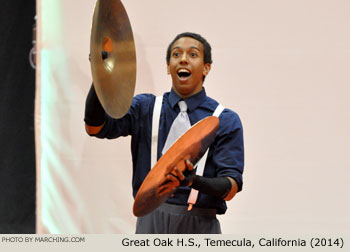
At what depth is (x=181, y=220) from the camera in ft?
5.21

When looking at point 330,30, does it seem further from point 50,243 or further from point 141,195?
point 50,243

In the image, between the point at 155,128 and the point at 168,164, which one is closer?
the point at 168,164

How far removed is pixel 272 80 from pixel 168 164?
30.6 inches

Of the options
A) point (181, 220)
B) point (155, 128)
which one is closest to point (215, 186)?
point (181, 220)

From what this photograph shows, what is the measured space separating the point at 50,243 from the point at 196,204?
1.55ft

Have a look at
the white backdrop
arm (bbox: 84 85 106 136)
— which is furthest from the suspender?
the white backdrop

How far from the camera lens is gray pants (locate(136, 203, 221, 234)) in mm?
1590

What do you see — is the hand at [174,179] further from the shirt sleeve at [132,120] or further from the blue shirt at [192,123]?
the shirt sleeve at [132,120]

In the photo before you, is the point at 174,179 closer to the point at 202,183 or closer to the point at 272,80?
the point at 202,183

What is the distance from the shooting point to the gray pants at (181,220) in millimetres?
1590

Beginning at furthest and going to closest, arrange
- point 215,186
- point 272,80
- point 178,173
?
point 272,80, point 215,186, point 178,173

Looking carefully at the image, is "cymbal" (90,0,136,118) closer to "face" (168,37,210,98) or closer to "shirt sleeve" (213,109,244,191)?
"face" (168,37,210,98)

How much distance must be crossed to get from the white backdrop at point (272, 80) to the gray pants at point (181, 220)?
18.9 inches

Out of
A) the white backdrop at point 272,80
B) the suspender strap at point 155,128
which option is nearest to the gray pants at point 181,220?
the suspender strap at point 155,128
